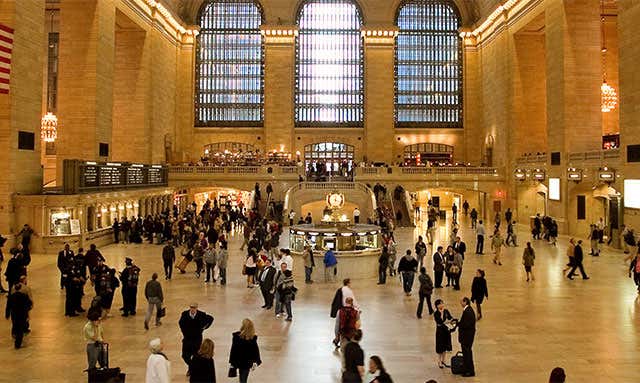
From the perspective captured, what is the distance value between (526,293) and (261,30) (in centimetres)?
3613

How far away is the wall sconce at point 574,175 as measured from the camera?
2625cm

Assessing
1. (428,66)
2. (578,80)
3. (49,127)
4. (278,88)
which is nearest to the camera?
(578,80)

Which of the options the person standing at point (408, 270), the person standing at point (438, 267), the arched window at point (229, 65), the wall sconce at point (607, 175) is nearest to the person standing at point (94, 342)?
the person standing at point (408, 270)

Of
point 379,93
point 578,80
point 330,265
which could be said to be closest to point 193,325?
point 330,265

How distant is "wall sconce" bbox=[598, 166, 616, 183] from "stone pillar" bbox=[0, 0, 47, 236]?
24.1 meters

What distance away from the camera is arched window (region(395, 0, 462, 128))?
45.8 meters

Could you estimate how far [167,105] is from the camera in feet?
132

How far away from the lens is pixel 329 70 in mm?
46031

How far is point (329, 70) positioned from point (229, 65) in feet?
29.2

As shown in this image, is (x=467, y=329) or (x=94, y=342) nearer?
(x=94, y=342)

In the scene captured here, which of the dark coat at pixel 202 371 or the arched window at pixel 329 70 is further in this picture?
the arched window at pixel 329 70

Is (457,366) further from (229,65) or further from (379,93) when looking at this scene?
(229,65)

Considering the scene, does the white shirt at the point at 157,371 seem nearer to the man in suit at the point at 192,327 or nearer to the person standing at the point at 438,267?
the man in suit at the point at 192,327

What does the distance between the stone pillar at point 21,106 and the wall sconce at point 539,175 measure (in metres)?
26.5
